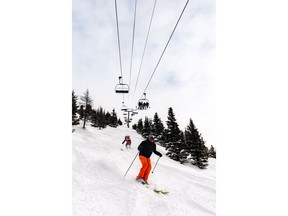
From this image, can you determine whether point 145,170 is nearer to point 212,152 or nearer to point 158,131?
point 158,131

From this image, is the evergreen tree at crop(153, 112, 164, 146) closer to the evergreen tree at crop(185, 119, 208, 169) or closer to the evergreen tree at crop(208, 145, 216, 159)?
the evergreen tree at crop(185, 119, 208, 169)

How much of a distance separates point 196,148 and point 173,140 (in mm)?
4017

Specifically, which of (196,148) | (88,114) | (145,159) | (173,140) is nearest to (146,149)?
(145,159)

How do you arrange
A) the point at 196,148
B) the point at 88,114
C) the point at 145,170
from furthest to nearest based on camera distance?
the point at 88,114
the point at 196,148
the point at 145,170

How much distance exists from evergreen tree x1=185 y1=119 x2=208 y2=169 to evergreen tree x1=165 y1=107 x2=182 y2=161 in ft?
7.19

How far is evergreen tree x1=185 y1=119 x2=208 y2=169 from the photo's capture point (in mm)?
28719

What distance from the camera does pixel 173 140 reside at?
96.5ft

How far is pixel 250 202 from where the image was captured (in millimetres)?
3244

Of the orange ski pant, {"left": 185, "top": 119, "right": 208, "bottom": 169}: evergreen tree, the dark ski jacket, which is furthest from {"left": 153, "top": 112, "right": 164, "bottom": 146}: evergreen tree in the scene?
the orange ski pant

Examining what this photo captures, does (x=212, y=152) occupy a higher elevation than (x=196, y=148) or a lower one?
lower

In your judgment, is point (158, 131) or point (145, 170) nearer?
point (145, 170)
